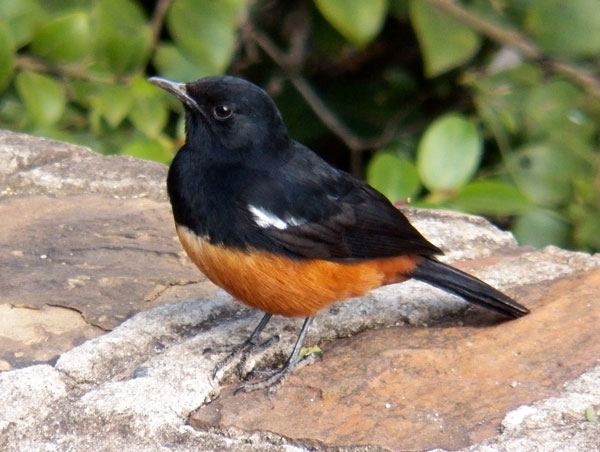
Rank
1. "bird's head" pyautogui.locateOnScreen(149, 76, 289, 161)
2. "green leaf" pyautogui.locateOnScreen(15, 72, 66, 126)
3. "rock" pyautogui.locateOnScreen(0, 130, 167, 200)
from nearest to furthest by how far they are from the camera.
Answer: "bird's head" pyautogui.locateOnScreen(149, 76, 289, 161) → "rock" pyautogui.locateOnScreen(0, 130, 167, 200) → "green leaf" pyautogui.locateOnScreen(15, 72, 66, 126)

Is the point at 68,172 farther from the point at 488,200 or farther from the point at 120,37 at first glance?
the point at 488,200

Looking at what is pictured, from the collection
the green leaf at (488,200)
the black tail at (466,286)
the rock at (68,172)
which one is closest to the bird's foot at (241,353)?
the black tail at (466,286)

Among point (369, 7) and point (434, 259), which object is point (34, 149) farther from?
point (434, 259)

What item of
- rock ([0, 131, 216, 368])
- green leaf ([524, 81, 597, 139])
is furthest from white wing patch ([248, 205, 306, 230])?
green leaf ([524, 81, 597, 139])

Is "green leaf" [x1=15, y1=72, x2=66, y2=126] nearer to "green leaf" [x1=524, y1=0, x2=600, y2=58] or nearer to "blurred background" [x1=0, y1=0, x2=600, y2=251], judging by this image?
"blurred background" [x1=0, y1=0, x2=600, y2=251]

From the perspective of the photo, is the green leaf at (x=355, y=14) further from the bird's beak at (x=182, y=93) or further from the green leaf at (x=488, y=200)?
the bird's beak at (x=182, y=93)

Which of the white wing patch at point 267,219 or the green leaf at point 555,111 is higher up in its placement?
the green leaf at point 555,111
